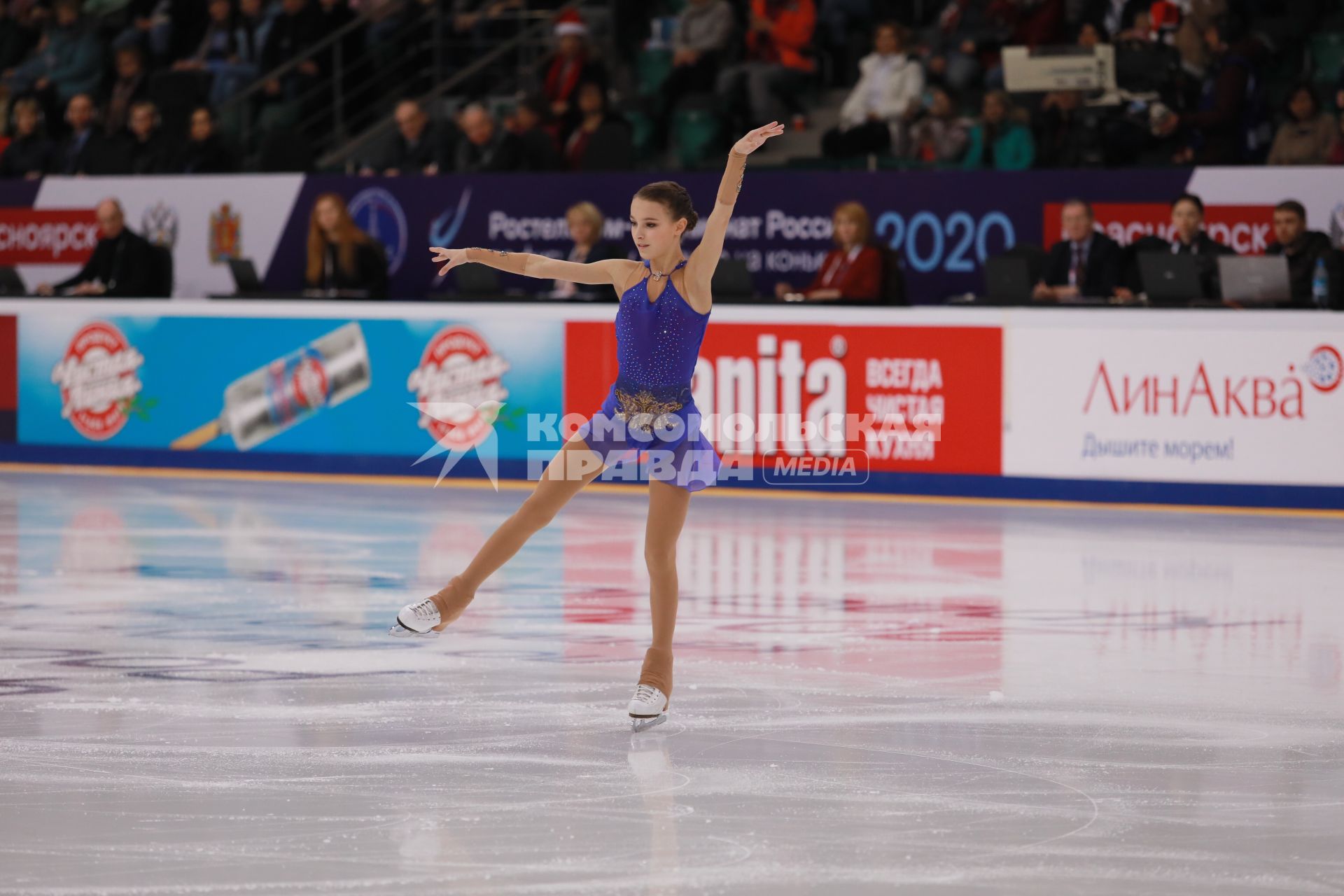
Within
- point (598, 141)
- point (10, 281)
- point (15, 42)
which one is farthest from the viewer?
point (15, 42)

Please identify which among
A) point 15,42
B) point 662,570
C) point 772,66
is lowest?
point 662,570

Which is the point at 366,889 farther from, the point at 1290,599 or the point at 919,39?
the point at 919,39

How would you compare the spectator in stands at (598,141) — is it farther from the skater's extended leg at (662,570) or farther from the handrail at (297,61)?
the skater's extended leg at (662,570)

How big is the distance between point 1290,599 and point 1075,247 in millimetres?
5081

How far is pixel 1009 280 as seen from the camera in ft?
41.9

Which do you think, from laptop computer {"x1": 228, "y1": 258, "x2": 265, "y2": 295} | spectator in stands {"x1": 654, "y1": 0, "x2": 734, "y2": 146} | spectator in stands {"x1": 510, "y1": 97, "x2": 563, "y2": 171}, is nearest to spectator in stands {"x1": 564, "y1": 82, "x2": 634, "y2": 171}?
spectator in stands {"x1": 510, "y1": 97, "x2": 563, "y2": 171}

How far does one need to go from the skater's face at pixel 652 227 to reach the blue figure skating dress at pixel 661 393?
0.10 m

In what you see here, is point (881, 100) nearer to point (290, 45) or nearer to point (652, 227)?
point (290, 45)

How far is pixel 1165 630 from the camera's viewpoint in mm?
7715

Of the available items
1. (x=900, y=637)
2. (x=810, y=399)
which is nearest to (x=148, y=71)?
(x=810, y=399)

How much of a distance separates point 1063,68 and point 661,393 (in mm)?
9410

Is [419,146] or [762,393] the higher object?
[419,146]

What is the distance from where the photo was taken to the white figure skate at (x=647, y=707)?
5.79 metres

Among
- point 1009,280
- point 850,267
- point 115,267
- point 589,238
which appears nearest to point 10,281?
point 115,267
